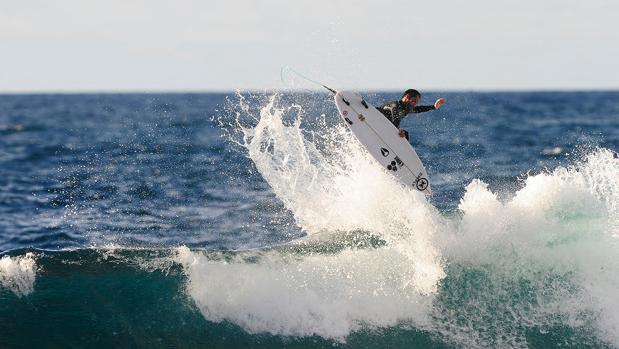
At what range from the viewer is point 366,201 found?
15.1 metres

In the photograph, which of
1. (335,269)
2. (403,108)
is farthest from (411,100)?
(335,269)

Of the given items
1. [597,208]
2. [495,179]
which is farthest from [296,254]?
[495,179]

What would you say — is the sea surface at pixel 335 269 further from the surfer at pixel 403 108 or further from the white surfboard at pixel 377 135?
the surfer at pixel 403 108

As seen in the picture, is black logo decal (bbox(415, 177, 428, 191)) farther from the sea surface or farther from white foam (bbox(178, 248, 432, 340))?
white foam (bbox(178, 248, 432, 340))

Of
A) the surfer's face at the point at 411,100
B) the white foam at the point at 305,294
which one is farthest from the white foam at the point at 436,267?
the surfer's face at the point at 411,100

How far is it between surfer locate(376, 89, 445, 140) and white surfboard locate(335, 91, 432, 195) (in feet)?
0.33

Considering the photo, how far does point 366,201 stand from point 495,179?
885 centimetres

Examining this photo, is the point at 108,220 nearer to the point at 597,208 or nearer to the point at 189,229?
the point at 189,229

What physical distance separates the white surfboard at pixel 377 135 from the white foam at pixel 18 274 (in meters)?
6.63

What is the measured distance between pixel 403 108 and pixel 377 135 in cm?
80

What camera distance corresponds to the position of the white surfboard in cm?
1572

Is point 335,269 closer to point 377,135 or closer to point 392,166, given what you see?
point 392,166

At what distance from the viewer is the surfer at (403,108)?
15094 mm

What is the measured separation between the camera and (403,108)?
50.5 ft
